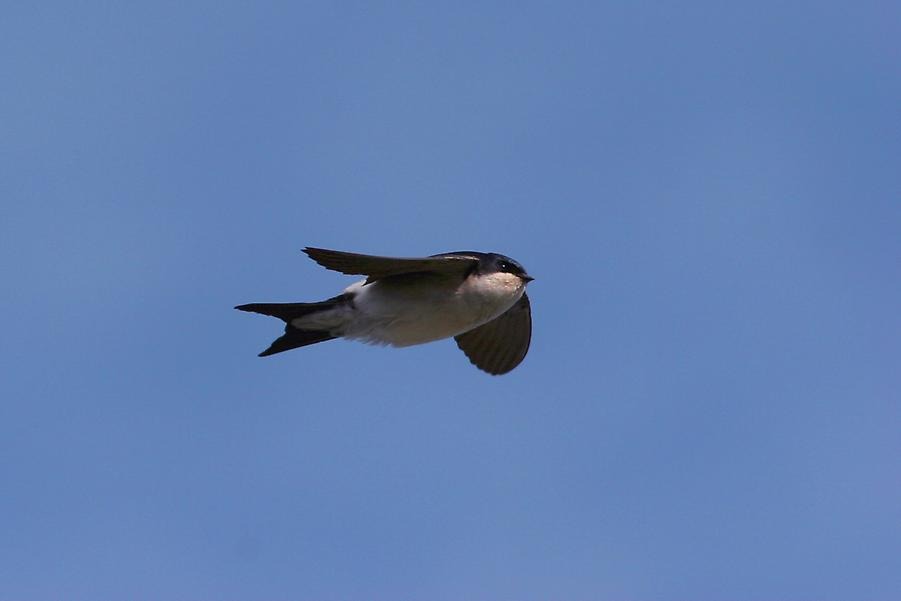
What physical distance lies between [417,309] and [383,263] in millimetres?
653

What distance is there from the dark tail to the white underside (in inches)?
1.7

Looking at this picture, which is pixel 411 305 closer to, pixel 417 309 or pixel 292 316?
pixel 417 309

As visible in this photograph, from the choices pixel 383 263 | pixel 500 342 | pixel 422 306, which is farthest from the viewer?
pixel 500 342

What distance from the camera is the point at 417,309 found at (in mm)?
9398

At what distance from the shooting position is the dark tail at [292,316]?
952 cm

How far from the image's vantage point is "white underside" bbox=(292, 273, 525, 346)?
30.9 feet

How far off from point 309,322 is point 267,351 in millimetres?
348

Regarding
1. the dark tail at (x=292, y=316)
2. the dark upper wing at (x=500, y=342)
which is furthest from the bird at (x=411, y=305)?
the dark upper wing at (x=500, y=342)

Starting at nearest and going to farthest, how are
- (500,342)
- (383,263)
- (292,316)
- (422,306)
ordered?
1. (383,263)
2. (422,306)
3. (292,316)
4. (500,342)

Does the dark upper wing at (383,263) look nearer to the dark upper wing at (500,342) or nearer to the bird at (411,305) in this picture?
the bird at (411,305)

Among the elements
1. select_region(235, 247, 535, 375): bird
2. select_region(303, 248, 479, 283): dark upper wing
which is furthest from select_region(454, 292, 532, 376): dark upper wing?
select_region(303, 248, 479, 283): dark upper wing

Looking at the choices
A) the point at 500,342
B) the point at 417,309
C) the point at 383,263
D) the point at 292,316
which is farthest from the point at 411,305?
the point at 500,342

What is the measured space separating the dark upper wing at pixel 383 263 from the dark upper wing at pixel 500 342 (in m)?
1.52

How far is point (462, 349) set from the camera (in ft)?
36.0
